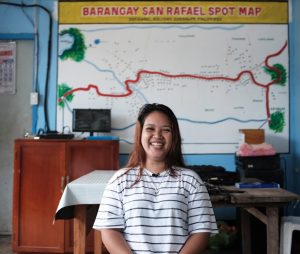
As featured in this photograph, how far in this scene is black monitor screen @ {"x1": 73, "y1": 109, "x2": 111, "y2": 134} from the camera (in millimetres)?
2881

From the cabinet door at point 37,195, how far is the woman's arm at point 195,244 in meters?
1.74

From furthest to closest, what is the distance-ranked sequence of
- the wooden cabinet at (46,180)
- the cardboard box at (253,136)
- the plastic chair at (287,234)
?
the cardboard box at (253,136)
the wooden cabinet at (46,180)
the plastic chair at (287,234)

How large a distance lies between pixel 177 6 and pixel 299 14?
1272 millimetres

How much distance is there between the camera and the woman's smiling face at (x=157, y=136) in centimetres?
121

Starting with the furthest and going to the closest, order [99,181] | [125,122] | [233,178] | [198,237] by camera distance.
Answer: [125,122]
[233,178]
[99,181]
[198,237]

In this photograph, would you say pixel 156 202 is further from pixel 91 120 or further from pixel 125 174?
pixel 91 120

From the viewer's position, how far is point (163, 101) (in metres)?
3.09

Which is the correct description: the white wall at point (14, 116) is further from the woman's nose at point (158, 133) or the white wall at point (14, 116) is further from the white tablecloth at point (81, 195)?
the woman's nose at point (158, 133)

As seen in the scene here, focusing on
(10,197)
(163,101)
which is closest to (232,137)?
(163,101)

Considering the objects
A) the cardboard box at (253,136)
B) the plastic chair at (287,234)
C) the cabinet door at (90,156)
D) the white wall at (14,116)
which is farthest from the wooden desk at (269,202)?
the white wall at (14,116)

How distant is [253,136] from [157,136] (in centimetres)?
191

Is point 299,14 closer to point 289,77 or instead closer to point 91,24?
point 289,77

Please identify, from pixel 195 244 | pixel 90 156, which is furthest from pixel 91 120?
pixel 195 244

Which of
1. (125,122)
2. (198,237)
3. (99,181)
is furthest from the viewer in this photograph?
(125,122)
